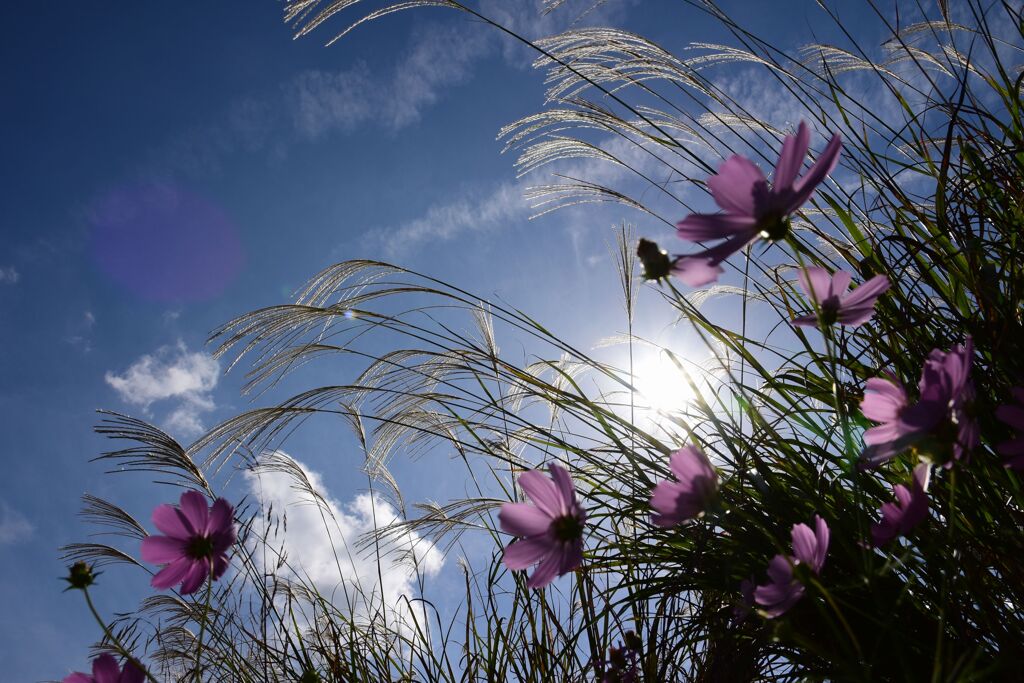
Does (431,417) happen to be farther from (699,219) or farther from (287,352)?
(699,219)

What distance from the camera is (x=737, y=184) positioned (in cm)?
52

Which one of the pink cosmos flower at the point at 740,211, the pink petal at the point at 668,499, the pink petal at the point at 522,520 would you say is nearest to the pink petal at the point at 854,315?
the pink cosmos flower at the point at 740,211

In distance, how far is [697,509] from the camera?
1.73 feet

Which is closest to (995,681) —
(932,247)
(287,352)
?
(932,247)

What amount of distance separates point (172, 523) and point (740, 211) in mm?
837

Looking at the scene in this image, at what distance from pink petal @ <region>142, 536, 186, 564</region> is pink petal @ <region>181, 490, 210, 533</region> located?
33 mm

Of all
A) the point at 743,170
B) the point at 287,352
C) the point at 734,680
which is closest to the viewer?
the point at 743,170

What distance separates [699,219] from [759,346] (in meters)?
0.72

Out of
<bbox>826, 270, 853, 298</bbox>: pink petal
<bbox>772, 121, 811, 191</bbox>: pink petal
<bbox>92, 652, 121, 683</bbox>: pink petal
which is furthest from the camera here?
<bbox>92, 652, 121, 683</bbox>: pink petal

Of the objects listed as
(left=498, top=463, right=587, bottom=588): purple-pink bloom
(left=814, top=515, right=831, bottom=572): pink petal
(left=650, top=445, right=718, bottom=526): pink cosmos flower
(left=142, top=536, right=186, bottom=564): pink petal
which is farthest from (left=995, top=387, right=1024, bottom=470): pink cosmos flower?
(left=142, top=536, right=186, bottom=564): pink petal

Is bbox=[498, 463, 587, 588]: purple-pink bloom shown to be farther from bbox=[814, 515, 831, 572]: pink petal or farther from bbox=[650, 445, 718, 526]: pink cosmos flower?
bbox=[814, 515, 831, 572]: pink petal

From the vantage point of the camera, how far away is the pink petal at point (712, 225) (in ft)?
1.72

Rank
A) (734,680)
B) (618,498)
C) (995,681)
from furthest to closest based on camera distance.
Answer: (618,498) → (734,680) → (995,681)

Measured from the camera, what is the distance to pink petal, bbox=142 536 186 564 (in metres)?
0.83
